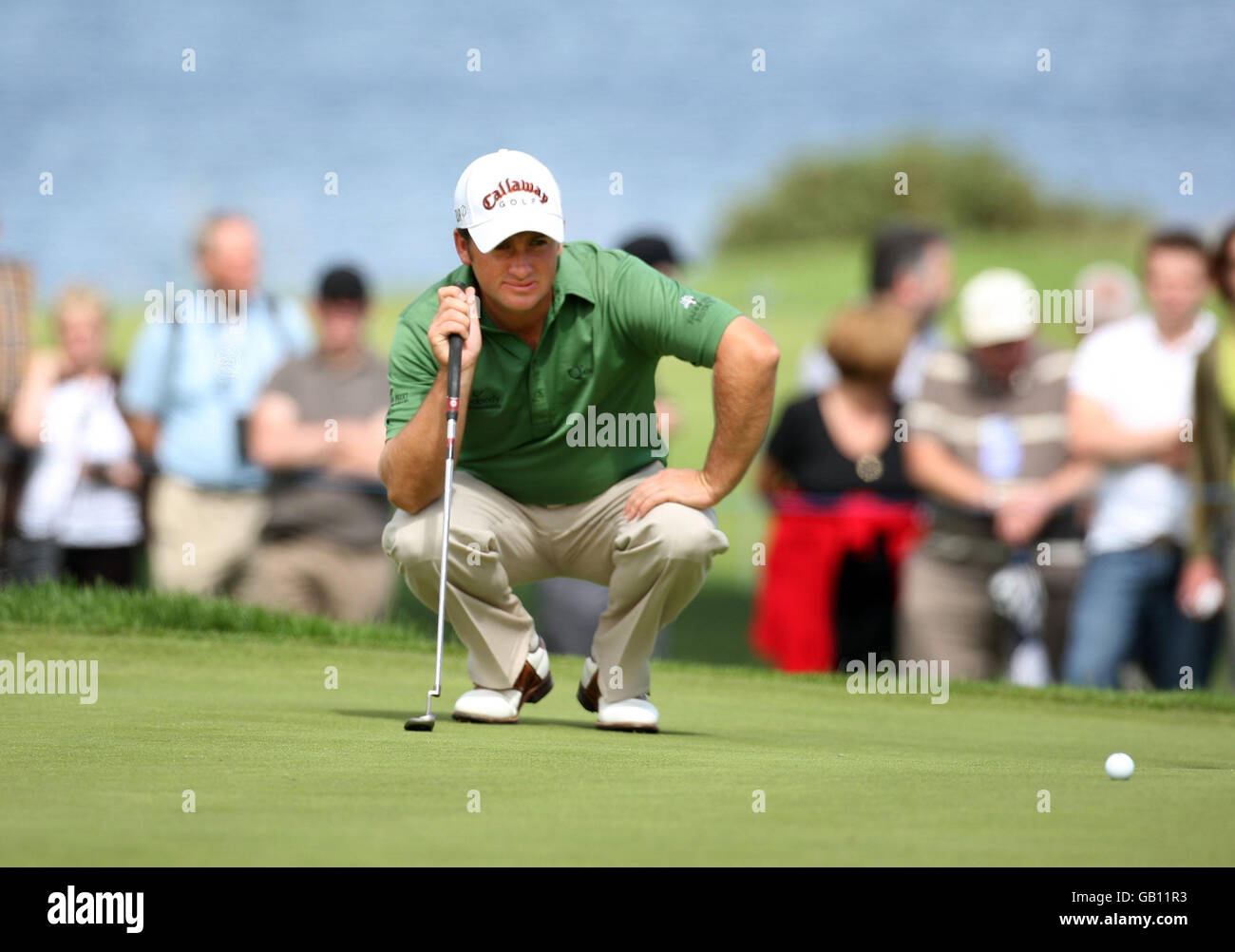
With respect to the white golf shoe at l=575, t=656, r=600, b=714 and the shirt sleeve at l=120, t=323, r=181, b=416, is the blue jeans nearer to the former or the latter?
the white golf shoe at l=575, t=656, r=600, b=714

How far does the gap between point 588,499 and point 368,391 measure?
398 centimetres

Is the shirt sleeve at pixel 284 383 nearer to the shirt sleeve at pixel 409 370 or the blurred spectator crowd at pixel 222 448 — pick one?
the blurred spectator crowd at pixel 222 448

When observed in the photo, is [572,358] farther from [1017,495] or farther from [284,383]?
[284,383]

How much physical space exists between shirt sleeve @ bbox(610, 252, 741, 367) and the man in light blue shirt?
4.58 m

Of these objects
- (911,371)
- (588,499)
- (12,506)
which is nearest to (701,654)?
(911,371)

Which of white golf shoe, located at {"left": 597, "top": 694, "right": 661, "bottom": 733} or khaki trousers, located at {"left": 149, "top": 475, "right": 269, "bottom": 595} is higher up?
khaki trousers, located at {"left": 149, "top": 475, "right": 269, "bottom": 595}

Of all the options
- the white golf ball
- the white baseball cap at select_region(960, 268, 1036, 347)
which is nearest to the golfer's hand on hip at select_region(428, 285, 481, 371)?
the white golf ball

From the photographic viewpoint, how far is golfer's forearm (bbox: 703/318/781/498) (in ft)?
18.5

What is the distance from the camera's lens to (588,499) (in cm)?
612

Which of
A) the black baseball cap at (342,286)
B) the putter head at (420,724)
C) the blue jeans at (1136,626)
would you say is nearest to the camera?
the putter head at (420,724)

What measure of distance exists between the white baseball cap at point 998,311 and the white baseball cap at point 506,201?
3656 millimetres

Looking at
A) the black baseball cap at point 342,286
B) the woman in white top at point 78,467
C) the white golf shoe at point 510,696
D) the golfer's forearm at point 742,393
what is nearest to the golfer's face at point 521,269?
the golfer's forearm at point 742,393

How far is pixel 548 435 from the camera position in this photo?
5.94 meters

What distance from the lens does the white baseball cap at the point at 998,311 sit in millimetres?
8859
